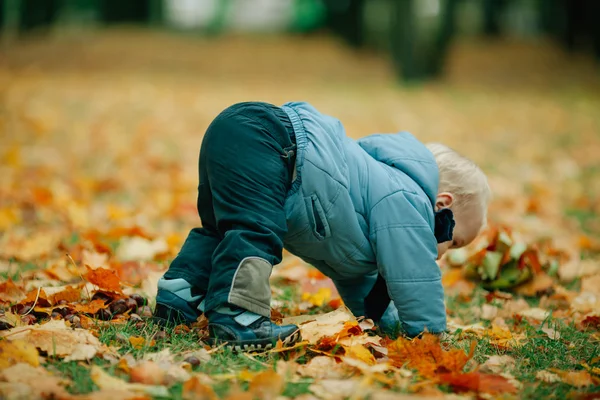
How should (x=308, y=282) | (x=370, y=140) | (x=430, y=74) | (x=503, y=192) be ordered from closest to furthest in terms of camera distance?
(x=370, y=140), (x=308, y=282), (x=503, y=192), (x=430, y=74)

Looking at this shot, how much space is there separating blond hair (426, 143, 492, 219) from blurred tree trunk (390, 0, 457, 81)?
39.7 ft

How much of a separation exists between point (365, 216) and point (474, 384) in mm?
659

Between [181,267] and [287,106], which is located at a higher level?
[287,106]

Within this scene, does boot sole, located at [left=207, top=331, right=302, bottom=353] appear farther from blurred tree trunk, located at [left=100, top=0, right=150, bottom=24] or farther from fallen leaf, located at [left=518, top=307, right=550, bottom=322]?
blurred tree trunk, located at [left=100, top=0, right=150, bottom=24]

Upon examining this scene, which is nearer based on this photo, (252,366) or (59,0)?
(252,366)

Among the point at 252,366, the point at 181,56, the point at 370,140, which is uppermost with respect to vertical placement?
the point at 370,140

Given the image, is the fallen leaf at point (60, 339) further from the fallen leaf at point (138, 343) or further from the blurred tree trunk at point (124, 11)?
the blurred tree trunk at point (124, 11)

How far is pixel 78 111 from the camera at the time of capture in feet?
25.7

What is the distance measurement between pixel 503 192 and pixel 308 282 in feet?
8.31

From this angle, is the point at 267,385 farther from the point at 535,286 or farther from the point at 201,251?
the point at 535,286

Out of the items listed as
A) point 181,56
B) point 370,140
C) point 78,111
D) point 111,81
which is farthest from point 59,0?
point 370,140

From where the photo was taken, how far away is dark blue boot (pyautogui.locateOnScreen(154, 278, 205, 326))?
2.14 m

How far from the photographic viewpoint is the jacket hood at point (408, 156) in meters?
2.26

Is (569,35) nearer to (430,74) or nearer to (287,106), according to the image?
(430,74)
